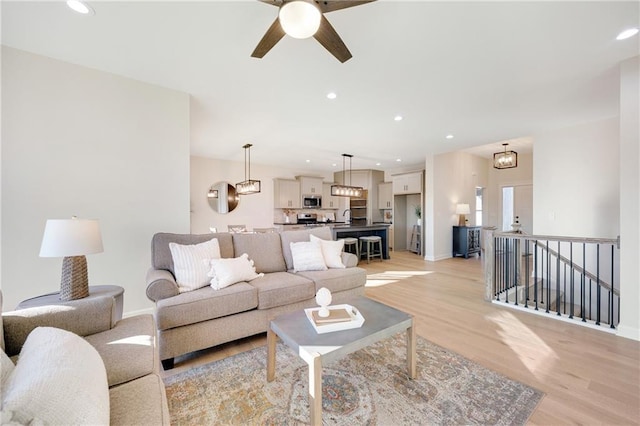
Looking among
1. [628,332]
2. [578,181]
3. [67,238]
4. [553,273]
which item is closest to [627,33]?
[628,332]

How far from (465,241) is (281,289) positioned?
5.89 meters

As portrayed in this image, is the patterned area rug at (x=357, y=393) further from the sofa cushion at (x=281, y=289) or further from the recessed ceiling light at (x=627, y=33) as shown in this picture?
the recessed ceiling light at (x=627, y=33)

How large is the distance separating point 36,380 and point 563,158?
6.30m

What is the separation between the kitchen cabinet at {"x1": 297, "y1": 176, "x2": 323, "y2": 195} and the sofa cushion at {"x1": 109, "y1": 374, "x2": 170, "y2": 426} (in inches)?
280

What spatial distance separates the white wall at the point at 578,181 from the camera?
3.83 meters

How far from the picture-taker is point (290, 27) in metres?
1.46

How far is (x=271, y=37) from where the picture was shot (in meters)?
1.69

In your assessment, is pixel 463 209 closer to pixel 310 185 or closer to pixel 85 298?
pixel 310 185

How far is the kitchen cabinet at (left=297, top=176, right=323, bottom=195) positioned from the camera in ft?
26.6

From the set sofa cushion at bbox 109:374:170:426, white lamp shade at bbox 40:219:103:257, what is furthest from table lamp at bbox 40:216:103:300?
sofa cushion at bbox 109:374:170:426

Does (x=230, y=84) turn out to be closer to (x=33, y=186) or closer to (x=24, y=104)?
(x=24, y=104)

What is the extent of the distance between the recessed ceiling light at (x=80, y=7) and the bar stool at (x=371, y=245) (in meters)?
5.49

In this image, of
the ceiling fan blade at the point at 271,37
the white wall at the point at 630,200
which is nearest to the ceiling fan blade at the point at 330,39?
the ceiling fan blade at the point at 271,37

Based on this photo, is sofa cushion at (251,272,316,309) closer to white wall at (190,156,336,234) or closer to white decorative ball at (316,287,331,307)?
white decorative ball at (316,287,331,307)
